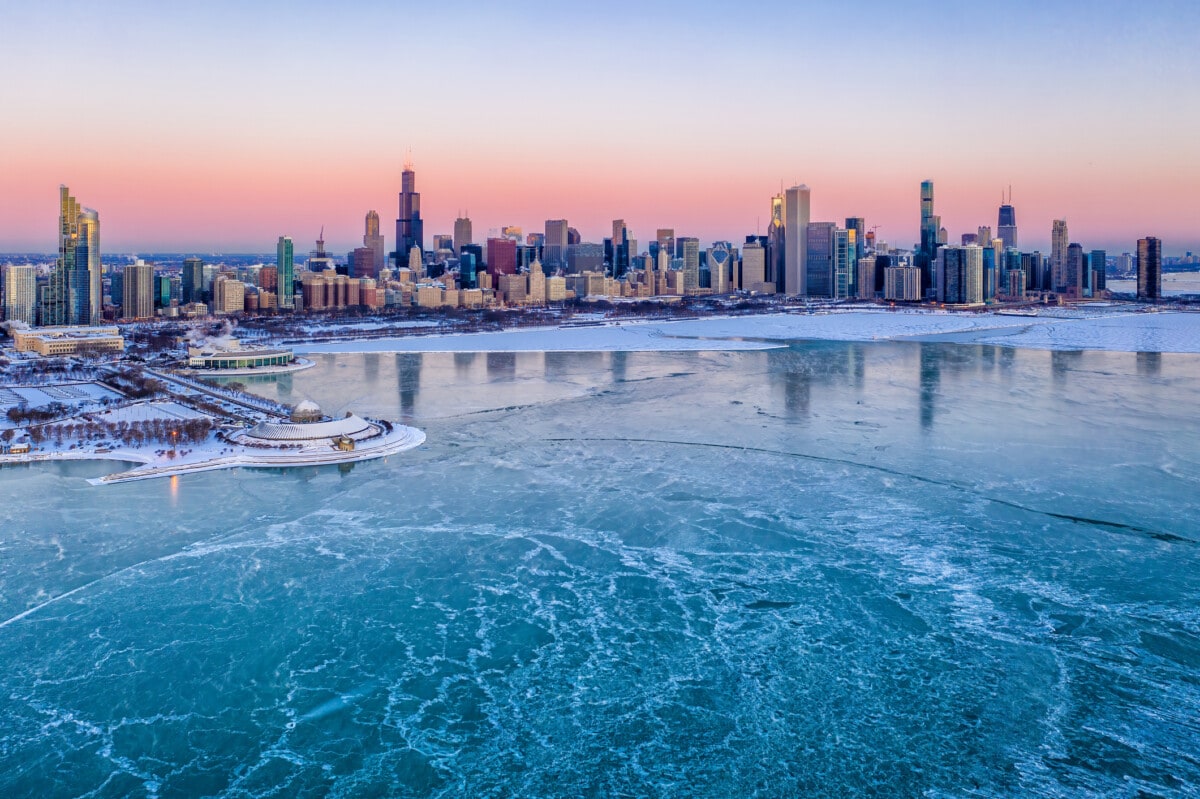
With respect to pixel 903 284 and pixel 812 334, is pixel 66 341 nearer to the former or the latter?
pixel 812 334

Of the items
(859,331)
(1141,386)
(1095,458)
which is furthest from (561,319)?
(1095,458)

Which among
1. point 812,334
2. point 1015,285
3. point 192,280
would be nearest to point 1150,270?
point 1015,285

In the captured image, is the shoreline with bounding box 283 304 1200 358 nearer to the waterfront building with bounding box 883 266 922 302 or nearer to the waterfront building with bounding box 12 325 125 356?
the waterfront building with bounding box 12 325 125 356

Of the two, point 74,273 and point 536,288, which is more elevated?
point 536,288

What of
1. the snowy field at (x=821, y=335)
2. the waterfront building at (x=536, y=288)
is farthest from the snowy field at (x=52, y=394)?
the waterfront building at (x=536, y=288)

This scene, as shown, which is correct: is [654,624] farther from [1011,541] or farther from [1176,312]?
[1176,312]

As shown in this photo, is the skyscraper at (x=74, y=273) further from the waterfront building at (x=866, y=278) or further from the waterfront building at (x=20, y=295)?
the waterfront building at (x=866, y=278)
